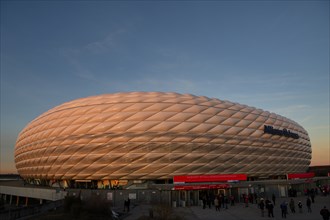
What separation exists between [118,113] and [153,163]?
6941mm

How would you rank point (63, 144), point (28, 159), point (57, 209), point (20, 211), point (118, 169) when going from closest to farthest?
point (20, 211) < point (57, 209) < point (118, 169) < point (63, 144) < point (28, 159)

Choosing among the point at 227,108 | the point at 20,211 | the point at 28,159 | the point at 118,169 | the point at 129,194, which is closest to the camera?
the point at 20,211

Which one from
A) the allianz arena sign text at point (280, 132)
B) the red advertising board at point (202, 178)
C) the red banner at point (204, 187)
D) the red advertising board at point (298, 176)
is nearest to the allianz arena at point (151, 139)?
the allianz arena sign text at point (280, 132)

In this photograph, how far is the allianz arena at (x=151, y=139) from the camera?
31688mm

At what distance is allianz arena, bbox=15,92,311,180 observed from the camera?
1248 inches

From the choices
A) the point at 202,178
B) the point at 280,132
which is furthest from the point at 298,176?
the point at 202,178

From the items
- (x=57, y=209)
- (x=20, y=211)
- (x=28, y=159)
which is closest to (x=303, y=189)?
(x=57, y=209)

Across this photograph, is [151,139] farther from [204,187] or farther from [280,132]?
[280,132]

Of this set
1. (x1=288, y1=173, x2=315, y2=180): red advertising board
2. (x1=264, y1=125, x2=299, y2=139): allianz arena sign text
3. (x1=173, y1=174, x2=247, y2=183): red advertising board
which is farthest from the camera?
(x1=264, y1=125, x2=299, y2=139): allianz arena sign text

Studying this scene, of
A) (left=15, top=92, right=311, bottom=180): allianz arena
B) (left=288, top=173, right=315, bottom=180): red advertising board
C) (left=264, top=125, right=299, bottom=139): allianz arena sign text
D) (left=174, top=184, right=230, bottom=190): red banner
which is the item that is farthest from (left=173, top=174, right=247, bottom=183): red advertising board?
(left=264, top=125, right=299, bottom=139): allianz arena sign text

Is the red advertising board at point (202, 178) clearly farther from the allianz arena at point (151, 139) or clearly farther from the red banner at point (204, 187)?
the allianz arena at point (151, 139)

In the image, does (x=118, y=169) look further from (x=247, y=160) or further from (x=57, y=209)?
(x=247, y=160)

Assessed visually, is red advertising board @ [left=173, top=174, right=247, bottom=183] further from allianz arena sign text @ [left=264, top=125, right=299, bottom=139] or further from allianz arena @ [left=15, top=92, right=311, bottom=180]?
allianz arena sign text @ [left=264, top=125, right=299, bottom=139]

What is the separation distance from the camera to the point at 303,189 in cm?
3628
